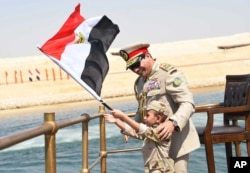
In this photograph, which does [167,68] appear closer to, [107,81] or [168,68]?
[168,68]

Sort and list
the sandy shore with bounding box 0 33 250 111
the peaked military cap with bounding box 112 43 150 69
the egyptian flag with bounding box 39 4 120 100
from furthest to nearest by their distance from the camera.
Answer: the sandy shore with bounding box 0 33 250 111 → the egyptian flag with bounding box 39 4 120 100 → the peaked military cap with bounding box 112 43 150 69

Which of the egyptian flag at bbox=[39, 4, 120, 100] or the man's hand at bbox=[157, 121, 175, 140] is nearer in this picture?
the man's hand at bbox=[157, 121, 175, 140]

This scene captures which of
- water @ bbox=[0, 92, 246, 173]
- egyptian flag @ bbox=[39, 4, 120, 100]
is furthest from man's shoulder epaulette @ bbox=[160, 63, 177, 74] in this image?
water @ bbox=[0, 92, 246, 173]

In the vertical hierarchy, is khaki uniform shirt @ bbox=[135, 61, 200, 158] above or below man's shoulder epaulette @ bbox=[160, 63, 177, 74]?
below

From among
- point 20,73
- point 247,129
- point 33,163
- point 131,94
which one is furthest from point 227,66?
point 247,129

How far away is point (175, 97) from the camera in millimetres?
3264

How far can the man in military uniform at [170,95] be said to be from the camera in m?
3.19

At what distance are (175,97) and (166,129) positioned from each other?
22 centimetres

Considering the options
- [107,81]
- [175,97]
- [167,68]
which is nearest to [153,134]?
[175,97]

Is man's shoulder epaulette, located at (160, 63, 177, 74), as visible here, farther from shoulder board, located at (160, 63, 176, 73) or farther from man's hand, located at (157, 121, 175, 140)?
man's hand, located at (157, 121, 175, 140)

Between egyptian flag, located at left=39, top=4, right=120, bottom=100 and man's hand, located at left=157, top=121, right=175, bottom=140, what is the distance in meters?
0.84

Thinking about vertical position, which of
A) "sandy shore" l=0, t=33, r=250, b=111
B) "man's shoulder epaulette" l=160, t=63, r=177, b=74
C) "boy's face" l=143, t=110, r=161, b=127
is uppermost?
"man's shoulder epaulette" l=160, t=63, r=177, b=74

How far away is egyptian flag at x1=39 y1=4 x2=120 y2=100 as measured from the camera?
3965 mm

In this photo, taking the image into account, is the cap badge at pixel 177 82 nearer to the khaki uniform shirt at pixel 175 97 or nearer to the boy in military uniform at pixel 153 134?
the khaki uniform shirt at pixel 175 97
